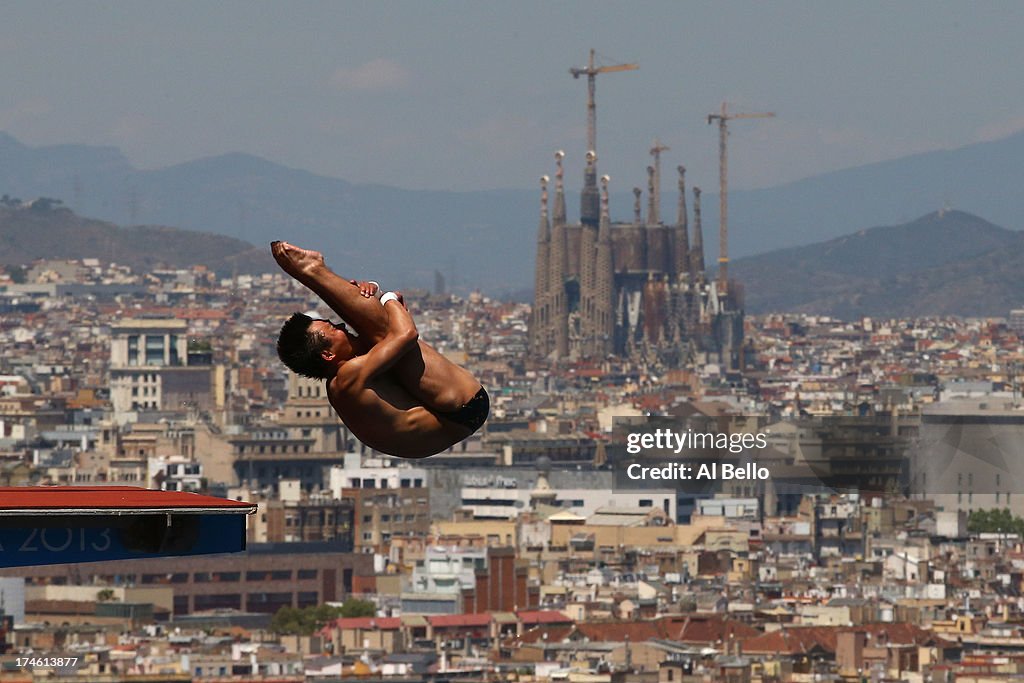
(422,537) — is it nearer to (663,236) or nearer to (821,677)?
(821,677)

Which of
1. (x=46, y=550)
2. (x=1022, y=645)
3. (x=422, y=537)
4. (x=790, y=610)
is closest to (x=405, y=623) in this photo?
(x=790, y=610)

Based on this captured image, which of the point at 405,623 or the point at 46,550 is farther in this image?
the point at 405,623

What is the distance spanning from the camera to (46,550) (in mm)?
5039

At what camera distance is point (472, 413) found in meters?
5.36

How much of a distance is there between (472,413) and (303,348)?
29cm

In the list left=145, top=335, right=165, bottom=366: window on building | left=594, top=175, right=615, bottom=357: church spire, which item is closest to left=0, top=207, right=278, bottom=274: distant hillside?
left=594, top=175, right=615, bottom=357: church spire

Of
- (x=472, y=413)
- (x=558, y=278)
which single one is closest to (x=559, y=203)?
(x=558, y=278)

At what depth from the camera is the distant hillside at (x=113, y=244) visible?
171750 mm

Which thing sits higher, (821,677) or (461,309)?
(461,309)

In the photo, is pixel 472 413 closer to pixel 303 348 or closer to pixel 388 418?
pixel 388 418

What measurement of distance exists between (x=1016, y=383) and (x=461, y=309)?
60892 mm

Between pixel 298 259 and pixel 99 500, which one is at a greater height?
pixel 298 259

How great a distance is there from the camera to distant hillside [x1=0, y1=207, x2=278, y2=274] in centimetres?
17175

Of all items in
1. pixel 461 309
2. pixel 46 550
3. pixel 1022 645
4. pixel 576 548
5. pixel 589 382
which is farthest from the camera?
pixel 461 309
